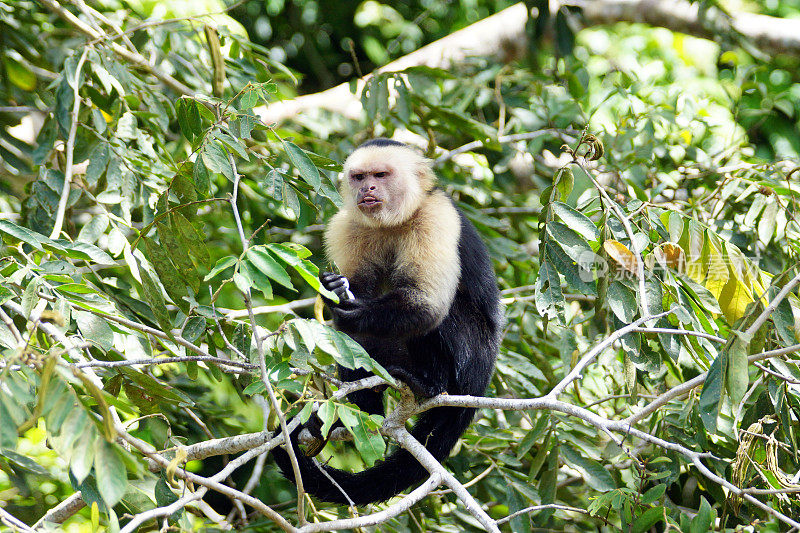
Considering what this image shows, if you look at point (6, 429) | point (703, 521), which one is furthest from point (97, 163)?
point (703, 521)

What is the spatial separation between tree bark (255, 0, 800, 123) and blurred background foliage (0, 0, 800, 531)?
0.47 feet

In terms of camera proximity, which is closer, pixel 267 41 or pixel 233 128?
pixel 233 128

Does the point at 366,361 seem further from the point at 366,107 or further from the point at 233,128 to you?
the point at 366,107

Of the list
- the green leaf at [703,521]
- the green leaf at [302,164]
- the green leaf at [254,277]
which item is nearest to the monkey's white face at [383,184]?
the green leaf at [302,164]

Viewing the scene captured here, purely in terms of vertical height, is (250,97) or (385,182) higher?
(250,97)

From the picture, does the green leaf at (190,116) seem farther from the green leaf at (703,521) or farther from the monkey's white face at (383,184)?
the green leaf at (703,521)

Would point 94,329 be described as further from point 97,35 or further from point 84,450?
point 97,35

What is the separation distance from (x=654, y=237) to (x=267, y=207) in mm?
2119

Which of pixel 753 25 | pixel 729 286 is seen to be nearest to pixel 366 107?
pixel 729 286

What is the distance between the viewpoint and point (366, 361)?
1.86 metres

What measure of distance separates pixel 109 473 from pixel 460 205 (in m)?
2.86

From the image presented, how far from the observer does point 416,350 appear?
3.04 meters

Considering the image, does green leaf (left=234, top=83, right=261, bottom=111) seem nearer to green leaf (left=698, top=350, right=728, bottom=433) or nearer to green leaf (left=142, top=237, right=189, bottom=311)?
green leaf (left=142, top=237, right=189, bottom=311)

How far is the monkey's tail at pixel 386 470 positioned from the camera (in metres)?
2.63
